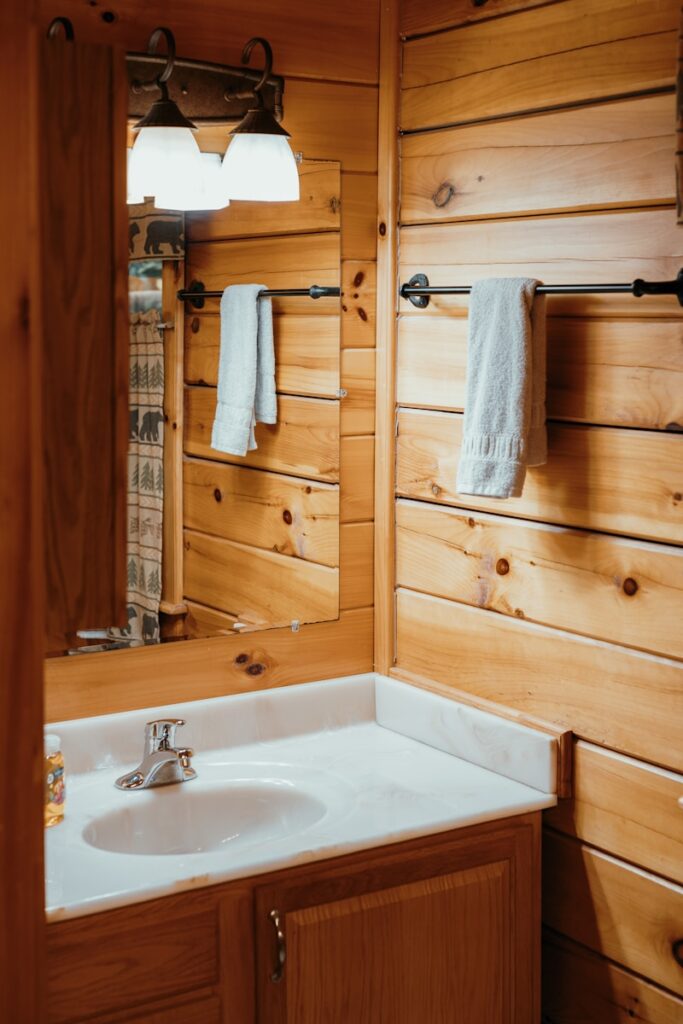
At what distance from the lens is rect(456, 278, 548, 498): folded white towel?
5.93 feet

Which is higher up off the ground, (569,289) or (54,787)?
(569,289)

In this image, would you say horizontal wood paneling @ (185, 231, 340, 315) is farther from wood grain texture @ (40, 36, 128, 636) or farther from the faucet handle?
wood grain texture @ (40, 36, 128, 636)

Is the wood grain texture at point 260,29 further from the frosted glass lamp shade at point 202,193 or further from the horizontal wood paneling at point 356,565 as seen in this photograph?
the horizontal wood paneling at point 356,565

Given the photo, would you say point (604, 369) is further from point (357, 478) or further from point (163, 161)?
point (163, 161)

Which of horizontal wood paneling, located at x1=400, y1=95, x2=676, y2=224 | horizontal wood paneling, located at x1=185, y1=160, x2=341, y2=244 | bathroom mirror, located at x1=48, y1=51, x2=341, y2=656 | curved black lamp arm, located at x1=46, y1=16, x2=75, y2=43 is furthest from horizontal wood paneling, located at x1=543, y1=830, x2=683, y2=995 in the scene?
curved black lamp arm, located at x1=46, y1=16, x2=75, y2=43

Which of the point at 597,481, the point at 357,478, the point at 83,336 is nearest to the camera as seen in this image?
the point at 83,336

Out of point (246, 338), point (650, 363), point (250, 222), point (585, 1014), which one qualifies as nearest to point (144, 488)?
point (246, 338)

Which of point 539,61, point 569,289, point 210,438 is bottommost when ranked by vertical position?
point 210,438

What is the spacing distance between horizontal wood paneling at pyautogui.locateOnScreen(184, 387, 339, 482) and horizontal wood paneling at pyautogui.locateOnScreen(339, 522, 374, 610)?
115mm

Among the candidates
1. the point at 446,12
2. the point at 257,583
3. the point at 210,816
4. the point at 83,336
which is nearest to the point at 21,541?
the point at 83,336

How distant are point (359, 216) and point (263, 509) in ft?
1.84

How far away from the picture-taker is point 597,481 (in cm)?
181

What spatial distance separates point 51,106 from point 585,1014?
1580mm

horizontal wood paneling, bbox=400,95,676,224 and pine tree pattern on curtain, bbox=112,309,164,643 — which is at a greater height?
horizontal wood paneling, bbox=400,95,676,224
